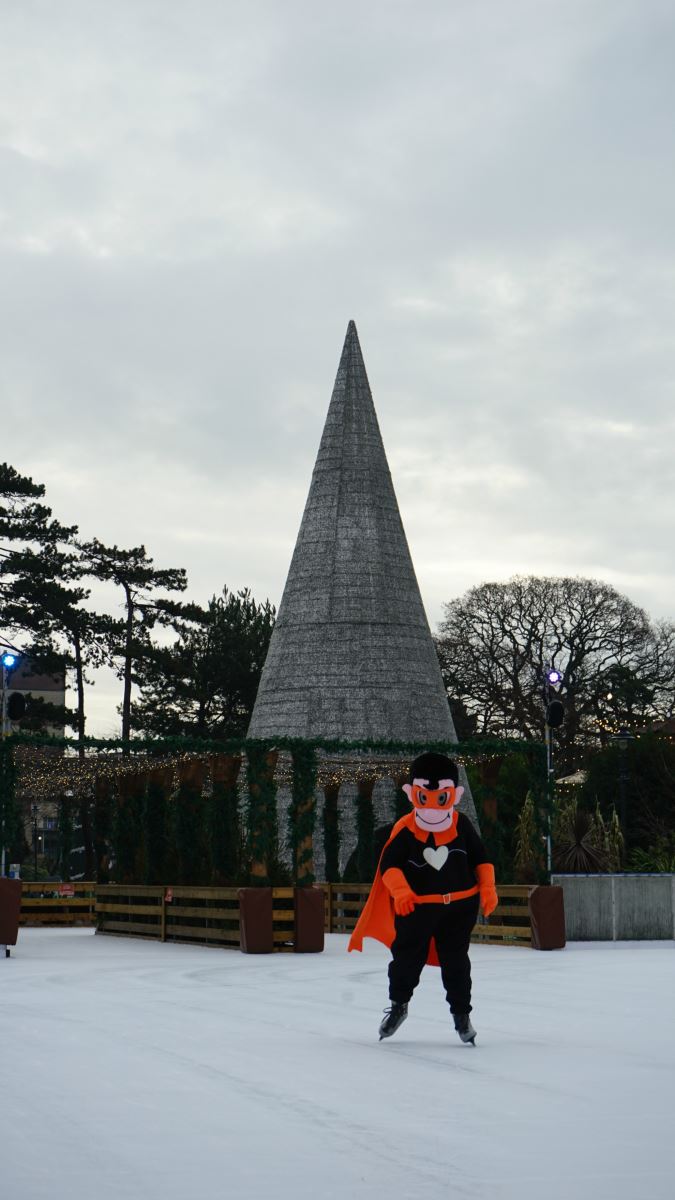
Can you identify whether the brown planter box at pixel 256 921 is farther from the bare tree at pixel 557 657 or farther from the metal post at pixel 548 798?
the bare tree at pixel 557 657

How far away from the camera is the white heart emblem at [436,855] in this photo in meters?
9.57

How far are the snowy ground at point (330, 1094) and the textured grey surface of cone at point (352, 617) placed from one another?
59.6ft

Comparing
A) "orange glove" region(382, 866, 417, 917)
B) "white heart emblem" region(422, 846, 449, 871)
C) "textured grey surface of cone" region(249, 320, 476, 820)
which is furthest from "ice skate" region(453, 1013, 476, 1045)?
"textured grey surface of cone" region(249, 320, 476, 820)

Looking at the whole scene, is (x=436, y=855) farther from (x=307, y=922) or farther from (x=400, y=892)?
(x=307, y=922)

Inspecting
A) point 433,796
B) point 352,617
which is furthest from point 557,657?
point 433,796

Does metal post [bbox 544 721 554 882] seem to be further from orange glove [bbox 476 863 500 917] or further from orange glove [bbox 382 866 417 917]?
orange glove [bbox 382 866 417 917]

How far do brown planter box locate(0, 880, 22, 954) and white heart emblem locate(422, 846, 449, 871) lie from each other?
11015 millimetres

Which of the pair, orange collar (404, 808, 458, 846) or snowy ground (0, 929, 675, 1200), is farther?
orange collar (404, 808, 458, 846)

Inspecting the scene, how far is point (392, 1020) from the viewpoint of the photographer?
366 inches

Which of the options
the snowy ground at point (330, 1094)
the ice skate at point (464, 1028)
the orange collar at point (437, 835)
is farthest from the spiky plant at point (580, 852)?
the ice skate at point (464, 1028)

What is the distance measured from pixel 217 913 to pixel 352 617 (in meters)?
12.8

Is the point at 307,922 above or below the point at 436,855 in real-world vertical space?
below

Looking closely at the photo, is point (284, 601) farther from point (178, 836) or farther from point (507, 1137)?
point (507, 1137)

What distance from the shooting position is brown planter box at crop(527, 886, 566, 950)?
65.7 feet
